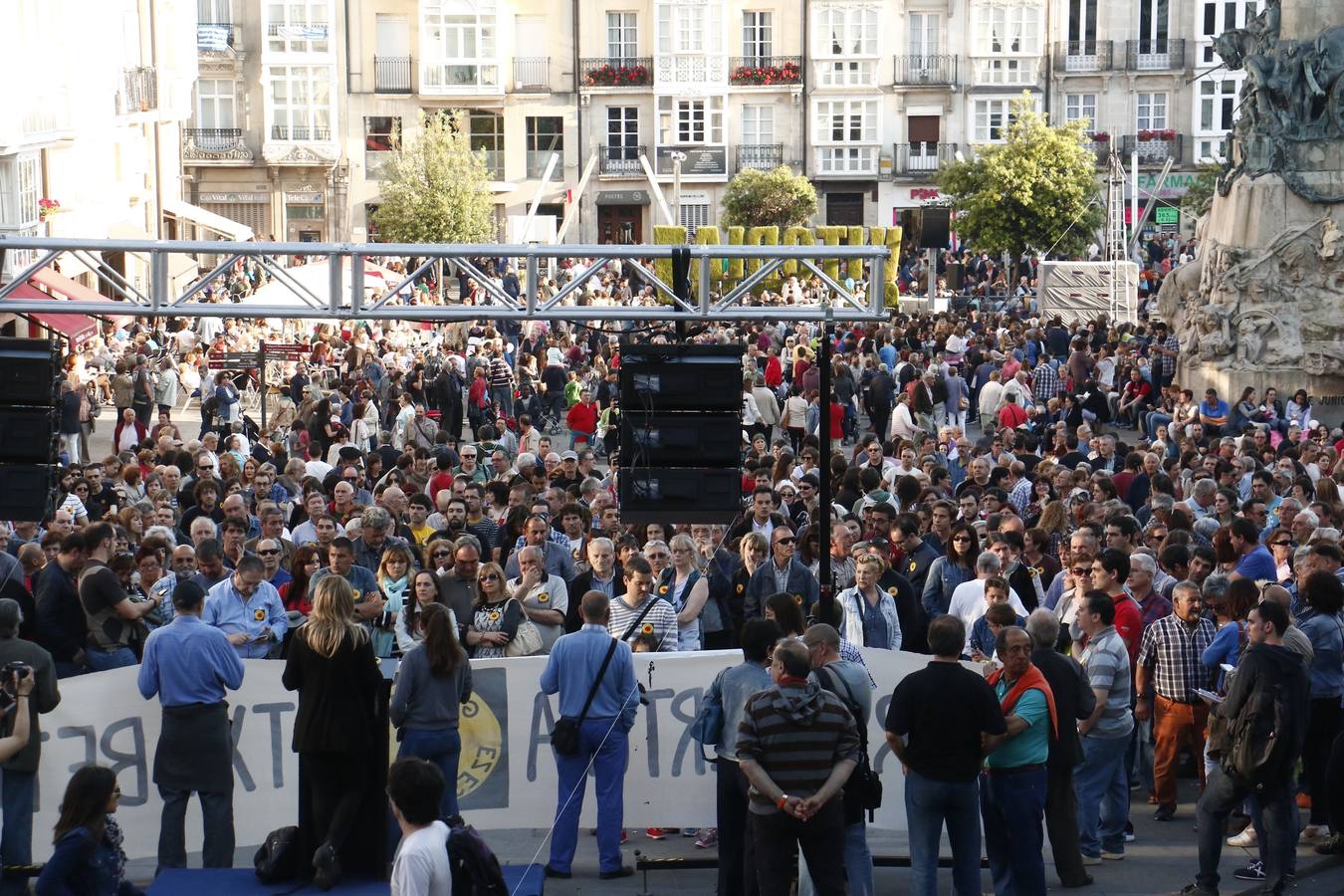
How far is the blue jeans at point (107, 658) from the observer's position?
1073cm

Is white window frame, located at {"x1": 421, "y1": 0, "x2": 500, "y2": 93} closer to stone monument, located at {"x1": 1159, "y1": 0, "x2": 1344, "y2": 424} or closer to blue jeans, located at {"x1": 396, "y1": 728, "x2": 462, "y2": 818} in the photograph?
stone monument, located at {"x1": 1159, "y1": 0, "x2": 1344, "y2": 424}

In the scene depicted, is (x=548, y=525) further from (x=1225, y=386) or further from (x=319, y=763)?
A: (x=1225, y=386)

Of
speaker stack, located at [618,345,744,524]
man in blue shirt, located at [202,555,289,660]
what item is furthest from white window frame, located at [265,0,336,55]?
man in blue shirt, located at [202,555,289,660]

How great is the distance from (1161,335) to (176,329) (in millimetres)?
16819

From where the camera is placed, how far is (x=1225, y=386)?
80.5 ft

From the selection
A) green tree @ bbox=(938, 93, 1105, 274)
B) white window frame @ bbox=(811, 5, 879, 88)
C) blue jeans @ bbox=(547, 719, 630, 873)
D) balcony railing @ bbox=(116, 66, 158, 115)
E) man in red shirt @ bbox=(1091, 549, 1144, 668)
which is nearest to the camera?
blue jeans @ bbox=(547, 719, 630, 873)

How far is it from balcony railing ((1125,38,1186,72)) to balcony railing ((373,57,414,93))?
19571 mm

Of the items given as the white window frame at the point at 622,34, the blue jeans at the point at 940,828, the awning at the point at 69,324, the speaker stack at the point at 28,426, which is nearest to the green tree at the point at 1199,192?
the white window frame at the point at 622,34

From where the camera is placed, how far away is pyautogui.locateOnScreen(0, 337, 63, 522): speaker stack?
12.5m

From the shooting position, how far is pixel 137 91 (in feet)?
145

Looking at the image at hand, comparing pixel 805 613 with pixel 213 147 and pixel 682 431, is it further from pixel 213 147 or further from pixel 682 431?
pixel 213 147

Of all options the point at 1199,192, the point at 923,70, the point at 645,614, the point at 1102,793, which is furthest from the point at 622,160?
the point at 1102,793

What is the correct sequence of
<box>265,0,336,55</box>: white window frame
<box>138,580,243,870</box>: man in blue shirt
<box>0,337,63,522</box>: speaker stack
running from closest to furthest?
<box>138,580,243,870</box>: man in blue shirt → <box>0,337,63,522</box>: speaker stack → <box>265,0,336,55</box>: white window frame

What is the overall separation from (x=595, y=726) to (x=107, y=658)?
2.64 metres
